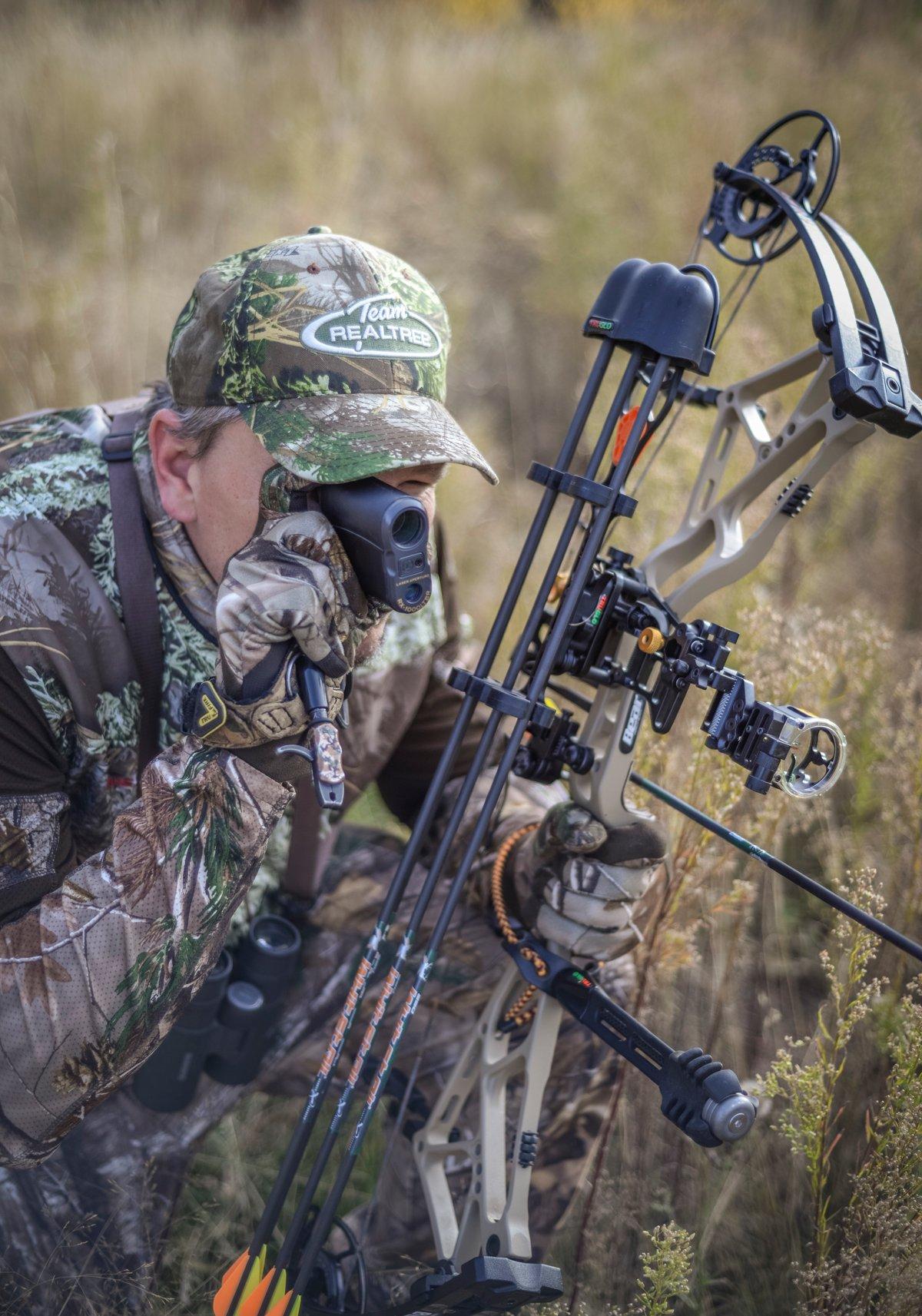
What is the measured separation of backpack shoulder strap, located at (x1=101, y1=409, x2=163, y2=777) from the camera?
6.54ft

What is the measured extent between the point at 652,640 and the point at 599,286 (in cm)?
563

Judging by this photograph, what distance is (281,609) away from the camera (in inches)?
62.7

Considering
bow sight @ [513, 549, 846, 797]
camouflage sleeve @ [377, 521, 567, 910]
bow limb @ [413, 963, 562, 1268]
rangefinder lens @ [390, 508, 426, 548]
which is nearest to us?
bow sight @ [513, 549, 846, 797]

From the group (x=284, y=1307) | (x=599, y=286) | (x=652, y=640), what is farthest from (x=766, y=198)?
(x=599, y=286)

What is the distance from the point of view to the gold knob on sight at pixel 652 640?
1731 millimetres

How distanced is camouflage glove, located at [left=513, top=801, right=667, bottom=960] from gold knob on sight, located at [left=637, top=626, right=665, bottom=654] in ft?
1.33

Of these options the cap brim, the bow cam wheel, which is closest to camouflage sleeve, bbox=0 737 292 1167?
the cap brim

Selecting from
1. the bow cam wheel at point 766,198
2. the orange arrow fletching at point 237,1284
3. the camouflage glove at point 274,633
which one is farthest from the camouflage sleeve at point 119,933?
the bow cam wheel at point 766,198

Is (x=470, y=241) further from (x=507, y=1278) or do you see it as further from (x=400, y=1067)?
(x=507, y=1278)

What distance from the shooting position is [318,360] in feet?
5.98

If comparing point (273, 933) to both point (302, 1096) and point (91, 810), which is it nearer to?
point (302, 1096)

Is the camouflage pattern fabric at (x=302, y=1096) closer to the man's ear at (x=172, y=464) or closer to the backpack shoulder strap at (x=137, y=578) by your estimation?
the backpack shoulder strap at (x=137, y=578)

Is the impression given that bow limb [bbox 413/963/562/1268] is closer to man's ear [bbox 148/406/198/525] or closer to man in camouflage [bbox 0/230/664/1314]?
man in camouflage [bbox 0/230/664/1314]

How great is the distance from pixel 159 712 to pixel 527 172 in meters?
6.86
